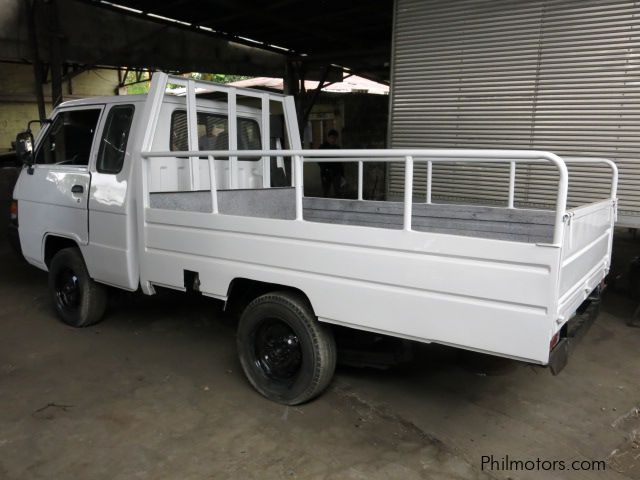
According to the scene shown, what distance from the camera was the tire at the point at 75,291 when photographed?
4.50 meters

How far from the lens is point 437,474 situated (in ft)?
8.64

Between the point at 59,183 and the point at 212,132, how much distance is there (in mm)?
1451

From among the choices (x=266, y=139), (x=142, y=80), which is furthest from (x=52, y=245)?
(x=142, y=80)

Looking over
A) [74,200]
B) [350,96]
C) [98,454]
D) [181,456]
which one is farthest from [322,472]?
[350,96]

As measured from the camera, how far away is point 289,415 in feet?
10.5

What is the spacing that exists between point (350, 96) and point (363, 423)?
1212cm

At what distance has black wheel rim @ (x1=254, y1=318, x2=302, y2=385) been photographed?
3.25 m

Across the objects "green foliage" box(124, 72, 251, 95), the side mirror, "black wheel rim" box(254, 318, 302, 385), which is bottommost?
"black wheel rim" box(254, 318, 302, 385)

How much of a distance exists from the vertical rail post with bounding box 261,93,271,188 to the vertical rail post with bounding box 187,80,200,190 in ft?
2.53

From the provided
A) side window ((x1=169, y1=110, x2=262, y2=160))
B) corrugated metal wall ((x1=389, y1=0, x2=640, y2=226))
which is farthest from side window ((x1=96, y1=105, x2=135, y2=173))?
corrugated metal wall ((x1=389, y1=0, x2=640, y2=226))

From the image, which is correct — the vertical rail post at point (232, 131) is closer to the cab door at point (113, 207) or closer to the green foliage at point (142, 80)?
the cab door at point (113, 207)

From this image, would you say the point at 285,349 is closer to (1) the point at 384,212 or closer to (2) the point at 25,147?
(1) the point at 384,212

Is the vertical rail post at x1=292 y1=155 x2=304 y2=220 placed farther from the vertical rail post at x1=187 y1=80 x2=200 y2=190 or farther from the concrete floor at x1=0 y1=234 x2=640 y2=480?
the concrete floor at x1=0 y1=234 x2=640 y2=480

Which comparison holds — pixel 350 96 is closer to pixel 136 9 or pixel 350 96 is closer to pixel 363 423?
pixel 136 9
